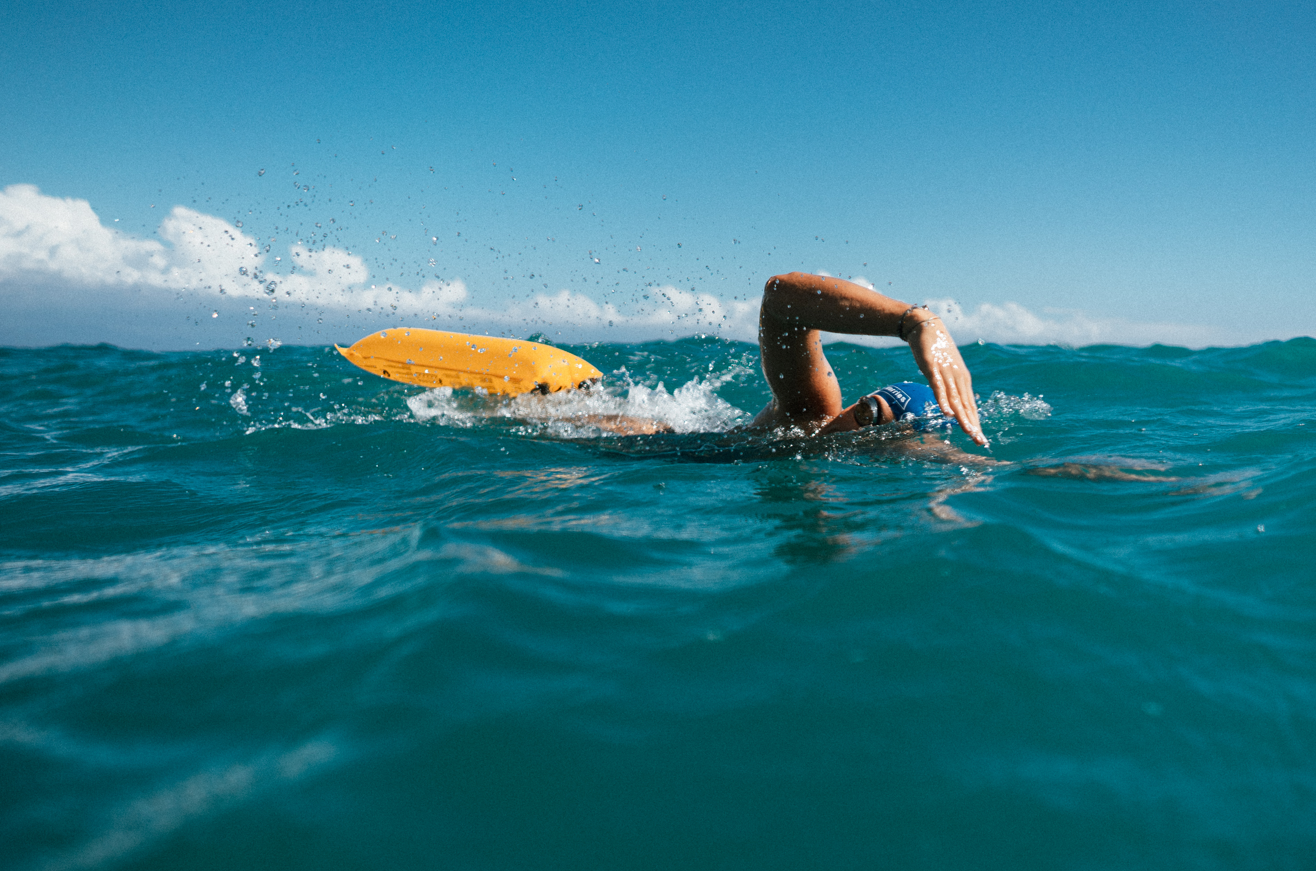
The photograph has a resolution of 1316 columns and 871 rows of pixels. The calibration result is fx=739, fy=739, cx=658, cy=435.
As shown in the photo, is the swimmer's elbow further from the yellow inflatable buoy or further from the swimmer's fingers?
the yellow inflatable buoy

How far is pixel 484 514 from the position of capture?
11.4ft

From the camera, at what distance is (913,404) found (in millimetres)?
4309

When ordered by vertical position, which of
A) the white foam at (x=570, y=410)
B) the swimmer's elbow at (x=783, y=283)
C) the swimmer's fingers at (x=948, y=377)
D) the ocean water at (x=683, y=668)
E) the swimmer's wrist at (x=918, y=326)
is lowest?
the ocean water at (x=683, y=668)

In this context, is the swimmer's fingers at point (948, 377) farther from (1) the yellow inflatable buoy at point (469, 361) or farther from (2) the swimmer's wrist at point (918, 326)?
(1) the yellow inflatable buoy at point (469, 361)

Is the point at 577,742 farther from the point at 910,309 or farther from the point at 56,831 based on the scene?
the point at 910,309

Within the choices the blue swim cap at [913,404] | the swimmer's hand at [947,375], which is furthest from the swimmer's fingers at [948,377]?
the blue swim cap at [913,404]

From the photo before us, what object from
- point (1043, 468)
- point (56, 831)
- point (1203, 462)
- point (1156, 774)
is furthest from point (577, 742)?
point (1203, 462)

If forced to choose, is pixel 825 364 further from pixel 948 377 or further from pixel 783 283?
pixel 948 377

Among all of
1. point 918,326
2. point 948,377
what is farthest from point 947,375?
point 918,326

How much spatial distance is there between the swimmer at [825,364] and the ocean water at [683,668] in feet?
0.65

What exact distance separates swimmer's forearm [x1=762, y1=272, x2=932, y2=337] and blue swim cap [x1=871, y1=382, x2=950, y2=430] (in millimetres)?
829

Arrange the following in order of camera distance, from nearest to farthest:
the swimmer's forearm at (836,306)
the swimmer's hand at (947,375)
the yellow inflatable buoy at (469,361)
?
1. the swimmer's hand at (947,375)
2. the swimmer's forearm at (836,306)
3. the yellow inflatable buoy at (469,361)

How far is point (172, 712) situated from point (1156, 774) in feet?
7.43

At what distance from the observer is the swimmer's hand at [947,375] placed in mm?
3000
